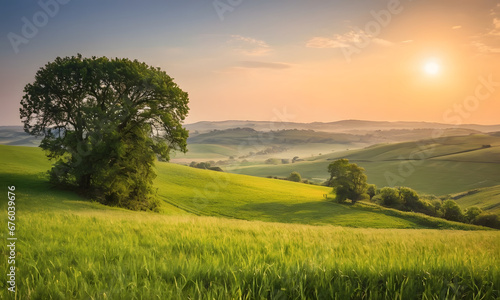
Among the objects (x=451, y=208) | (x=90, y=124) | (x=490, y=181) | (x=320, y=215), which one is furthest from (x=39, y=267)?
(x=490, y=181)

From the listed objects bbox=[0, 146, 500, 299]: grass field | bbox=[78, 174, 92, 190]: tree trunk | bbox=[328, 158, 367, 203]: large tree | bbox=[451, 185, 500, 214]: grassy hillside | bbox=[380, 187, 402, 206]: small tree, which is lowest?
bbox=[451, 185, 500, 214]: grassy hillside

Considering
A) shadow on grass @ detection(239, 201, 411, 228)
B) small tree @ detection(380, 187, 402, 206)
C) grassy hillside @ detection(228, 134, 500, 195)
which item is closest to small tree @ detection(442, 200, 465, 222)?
small tree @ detection(380, 187, 402, 206)

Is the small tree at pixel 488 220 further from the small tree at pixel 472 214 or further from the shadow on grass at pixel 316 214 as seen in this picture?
the shadow on grass at pixel 316 214

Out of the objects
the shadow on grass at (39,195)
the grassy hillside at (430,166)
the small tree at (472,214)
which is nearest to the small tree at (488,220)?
the small tree at (472,214)

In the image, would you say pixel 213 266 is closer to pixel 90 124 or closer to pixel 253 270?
pixel 253 270

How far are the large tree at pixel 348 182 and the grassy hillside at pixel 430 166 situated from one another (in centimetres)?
6723

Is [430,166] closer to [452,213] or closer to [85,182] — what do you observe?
Answer: [452,213]

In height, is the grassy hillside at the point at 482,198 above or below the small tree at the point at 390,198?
below

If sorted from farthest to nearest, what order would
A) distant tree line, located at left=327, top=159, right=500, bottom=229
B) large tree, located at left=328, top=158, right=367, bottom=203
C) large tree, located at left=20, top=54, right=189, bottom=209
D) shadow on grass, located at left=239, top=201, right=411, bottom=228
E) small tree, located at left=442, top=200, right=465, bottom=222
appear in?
large tree, located at left=328, top=158, right=367, bottom=203 < small tree, located at left=442, top=200, right=465, bottom=222 < distant tree line, located at left=327, top=159, right=500, bottom=229 < shadow on grass, located at left=239, top=201, right=411, bottom=228 < large tree, located at left=20, top=54, right=189, bottom=209

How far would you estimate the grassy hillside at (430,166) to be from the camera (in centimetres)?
11850

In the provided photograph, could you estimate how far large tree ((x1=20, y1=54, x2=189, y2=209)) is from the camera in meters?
27.8

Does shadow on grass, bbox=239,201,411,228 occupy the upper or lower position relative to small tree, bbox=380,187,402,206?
lower

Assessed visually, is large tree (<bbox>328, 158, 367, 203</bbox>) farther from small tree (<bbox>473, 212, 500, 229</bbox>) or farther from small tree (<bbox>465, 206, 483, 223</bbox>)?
small tree (<bbox>473, 212, 500, 229</bbox>)

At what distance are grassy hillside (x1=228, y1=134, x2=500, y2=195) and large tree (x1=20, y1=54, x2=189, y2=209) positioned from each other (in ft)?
391
